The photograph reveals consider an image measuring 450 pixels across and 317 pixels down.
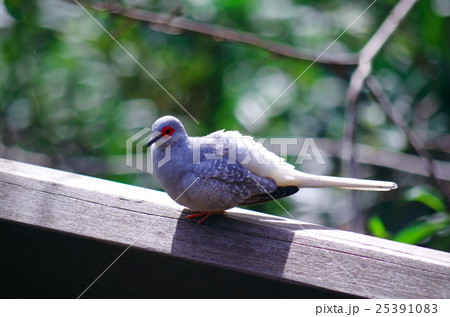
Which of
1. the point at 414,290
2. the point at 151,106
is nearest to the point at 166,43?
the point at 151,106

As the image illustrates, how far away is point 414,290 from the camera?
5.40ft

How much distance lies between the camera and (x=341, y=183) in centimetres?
199

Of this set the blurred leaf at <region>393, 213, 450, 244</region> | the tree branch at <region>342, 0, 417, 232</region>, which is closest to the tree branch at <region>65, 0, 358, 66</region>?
the tree branch at <region>342, 0, 417, 232</region>

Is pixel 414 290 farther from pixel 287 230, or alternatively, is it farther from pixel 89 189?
pixel 89 189

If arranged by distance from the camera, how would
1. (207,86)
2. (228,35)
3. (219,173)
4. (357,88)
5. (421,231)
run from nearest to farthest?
(219,173) → (421,231) → (357,88) → (228,35) → (207,86)

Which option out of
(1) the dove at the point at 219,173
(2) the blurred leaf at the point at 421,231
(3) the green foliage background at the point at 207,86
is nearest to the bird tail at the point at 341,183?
(1) the dove at the point at 219,173

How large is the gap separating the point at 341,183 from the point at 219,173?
445 mm

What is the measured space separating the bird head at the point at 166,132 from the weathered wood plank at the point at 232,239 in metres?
0.21

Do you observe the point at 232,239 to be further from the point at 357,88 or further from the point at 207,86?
the point at 207,86

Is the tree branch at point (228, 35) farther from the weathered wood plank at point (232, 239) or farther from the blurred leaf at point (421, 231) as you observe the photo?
the weathered wood plank at point (232, 239)

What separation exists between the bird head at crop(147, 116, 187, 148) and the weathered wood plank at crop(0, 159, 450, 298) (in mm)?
208

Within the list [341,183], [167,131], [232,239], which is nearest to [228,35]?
[167,131]

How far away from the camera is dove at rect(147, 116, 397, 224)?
6.16 ft

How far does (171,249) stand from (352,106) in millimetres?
1084
